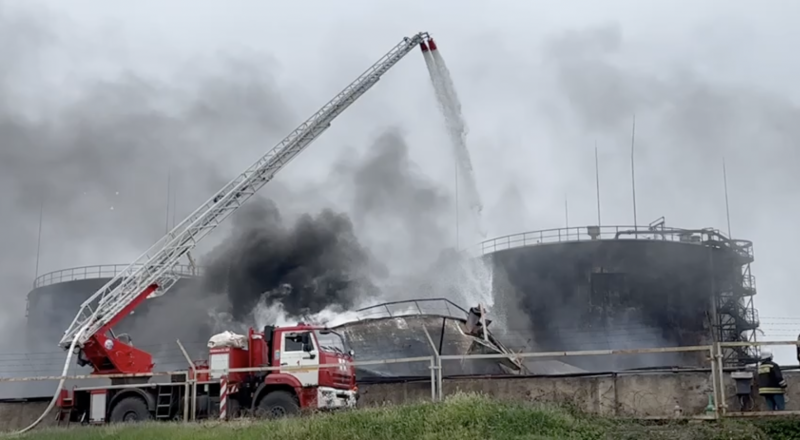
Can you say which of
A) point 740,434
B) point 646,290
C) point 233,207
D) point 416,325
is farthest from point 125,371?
point 646,290

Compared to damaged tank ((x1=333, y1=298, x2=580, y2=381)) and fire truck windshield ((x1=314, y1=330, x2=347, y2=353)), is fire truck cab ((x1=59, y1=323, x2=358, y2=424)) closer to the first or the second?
fire truck windshield ((x1=314, y1=330, x2=347, y2=353))

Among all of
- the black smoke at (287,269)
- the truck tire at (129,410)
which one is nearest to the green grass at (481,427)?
the truck tire at (129,410)

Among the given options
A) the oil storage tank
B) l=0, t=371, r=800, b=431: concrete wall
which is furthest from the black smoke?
l=0, t=371, r=800, b=431: concrete wall

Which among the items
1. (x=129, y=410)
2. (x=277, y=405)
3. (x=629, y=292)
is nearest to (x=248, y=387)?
(x=277, y=405)

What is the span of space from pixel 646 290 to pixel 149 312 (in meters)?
25.7

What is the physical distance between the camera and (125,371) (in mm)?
22000

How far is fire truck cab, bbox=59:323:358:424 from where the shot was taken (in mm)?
18469

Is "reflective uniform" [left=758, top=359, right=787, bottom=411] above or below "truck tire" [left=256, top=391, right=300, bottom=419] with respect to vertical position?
above

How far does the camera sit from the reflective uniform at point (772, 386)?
15.0 m

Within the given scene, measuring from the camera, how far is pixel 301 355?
19.1 m

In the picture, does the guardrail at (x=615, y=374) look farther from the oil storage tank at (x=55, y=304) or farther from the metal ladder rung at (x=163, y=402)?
the oil storage tank at (x=55, y=304)

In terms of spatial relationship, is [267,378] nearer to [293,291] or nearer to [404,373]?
[404,373]

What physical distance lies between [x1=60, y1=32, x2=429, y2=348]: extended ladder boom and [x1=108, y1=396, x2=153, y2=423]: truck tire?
295 centimetres

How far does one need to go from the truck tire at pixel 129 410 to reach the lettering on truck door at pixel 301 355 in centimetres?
377
